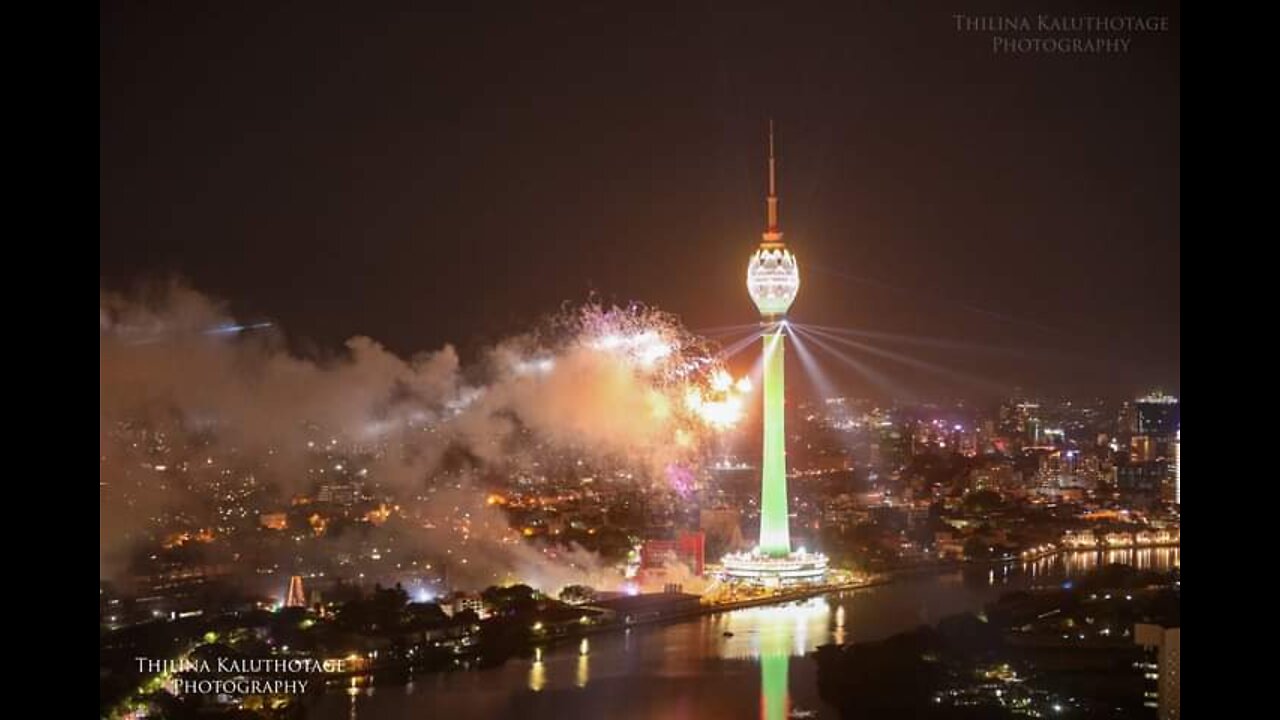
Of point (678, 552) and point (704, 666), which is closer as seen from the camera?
point (704, 666)

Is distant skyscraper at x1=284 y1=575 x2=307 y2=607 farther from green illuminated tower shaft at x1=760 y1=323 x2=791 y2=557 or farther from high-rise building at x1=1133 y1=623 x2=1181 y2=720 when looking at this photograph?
high-rise building at x1=1133 y1=623 x2=1181 y2=720

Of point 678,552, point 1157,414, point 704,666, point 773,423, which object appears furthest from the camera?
point 773,423

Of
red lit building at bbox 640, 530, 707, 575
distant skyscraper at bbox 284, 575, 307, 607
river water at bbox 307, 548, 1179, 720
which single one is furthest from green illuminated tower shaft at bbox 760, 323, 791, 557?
distant skyscraper at bbox 284, 575, 307, 607

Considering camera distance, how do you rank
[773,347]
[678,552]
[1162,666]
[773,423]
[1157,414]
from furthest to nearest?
[773,423], [678,552], [773,347], [1157,414], [1162,666]

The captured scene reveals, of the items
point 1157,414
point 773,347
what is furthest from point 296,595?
point 1157,414

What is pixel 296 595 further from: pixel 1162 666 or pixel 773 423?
pixel 1162 666

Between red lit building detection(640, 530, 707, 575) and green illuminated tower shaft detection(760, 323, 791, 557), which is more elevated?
green illuminated tower shaft detection(760, 323, 791, 557)

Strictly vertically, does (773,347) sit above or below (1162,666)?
above
